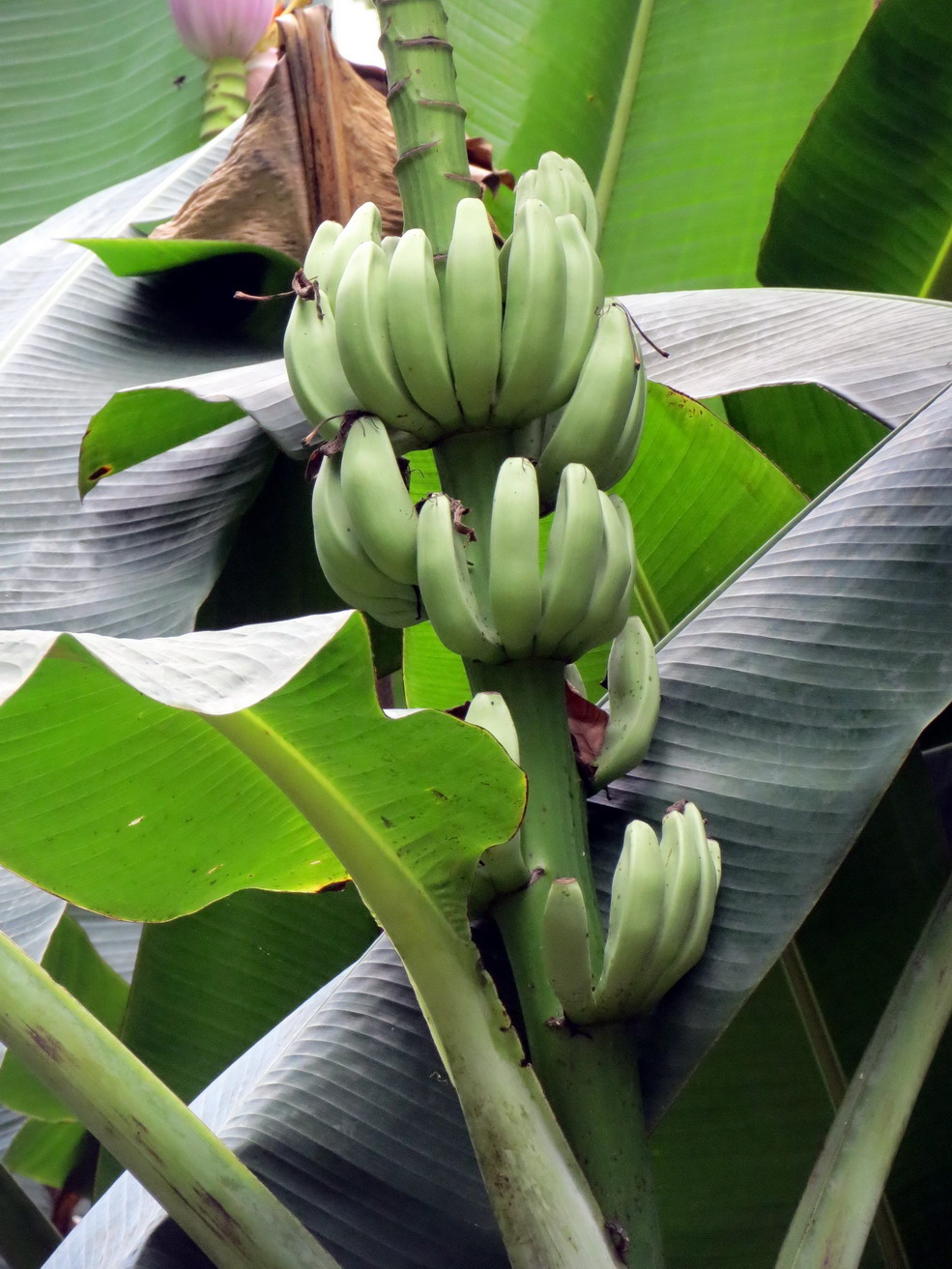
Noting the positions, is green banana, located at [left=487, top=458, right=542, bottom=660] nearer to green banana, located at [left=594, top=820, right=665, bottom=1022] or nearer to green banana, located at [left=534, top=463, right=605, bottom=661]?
green banana, located at [left=534, top=463, right=605, bottom=661]

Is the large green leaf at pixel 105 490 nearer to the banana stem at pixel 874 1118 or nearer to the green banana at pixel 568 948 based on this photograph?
the green banana at pixel 568 948

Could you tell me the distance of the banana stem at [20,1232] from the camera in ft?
3.41

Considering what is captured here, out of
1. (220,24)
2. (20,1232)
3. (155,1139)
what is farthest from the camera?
(220,24)

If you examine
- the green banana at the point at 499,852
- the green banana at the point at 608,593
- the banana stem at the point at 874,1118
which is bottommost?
the banana stem at the point at 874,1118

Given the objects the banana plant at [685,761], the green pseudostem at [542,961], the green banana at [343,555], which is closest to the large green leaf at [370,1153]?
the banana plant at [685,761]

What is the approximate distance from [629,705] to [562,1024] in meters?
0.21

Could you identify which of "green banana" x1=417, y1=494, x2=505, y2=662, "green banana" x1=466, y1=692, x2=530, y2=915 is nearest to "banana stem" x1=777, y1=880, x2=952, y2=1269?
"green banana" x1=466, y1=692, x2=530, y2=915

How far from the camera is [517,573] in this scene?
2.15 feet

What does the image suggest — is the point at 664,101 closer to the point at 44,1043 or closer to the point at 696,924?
the point at 696,924

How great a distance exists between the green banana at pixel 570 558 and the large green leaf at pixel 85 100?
1.60 metres

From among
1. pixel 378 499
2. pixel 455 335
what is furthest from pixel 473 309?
pixel 378 499

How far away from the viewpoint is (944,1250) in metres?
0.97

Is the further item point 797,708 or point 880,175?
point 880,175

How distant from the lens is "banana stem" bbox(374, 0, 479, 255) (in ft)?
2.40
